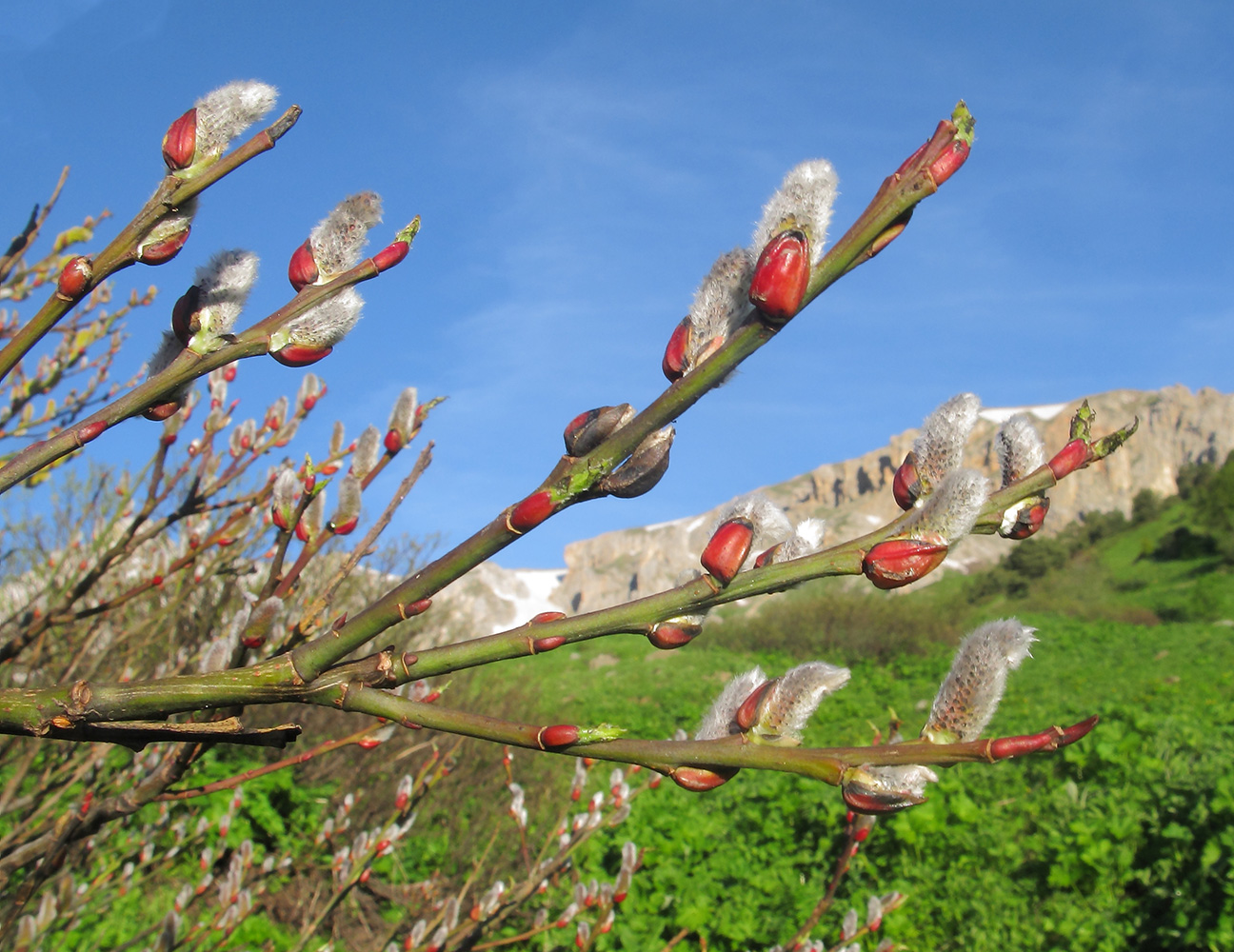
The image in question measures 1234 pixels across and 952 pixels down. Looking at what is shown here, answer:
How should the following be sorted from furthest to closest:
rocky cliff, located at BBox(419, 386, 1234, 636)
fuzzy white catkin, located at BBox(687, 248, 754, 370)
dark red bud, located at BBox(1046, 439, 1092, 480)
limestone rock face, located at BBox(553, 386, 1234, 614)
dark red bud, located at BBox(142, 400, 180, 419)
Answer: limestone rock face, located at BBox(553, 386, 1234, 614), rocky cliff, located at BBox(419, 386, 1234, 636), dark red bud, located at BBox(142, 400, 180, 419), dark red bud, located at BBox(1046, 439, 1092, 480), fuzzy white catkin, located at BBox(687, 248, 754, 370)

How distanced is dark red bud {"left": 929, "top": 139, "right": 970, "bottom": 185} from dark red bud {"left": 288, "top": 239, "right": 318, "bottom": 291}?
25.6 inches

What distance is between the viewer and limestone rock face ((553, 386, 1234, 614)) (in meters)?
72.1

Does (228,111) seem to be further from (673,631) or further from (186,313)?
(673,631)

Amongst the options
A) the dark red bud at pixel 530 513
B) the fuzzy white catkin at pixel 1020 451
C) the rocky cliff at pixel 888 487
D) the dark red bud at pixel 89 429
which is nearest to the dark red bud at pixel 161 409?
the dark red bud at pixel 89 429

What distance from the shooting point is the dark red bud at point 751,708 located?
85 centimetres

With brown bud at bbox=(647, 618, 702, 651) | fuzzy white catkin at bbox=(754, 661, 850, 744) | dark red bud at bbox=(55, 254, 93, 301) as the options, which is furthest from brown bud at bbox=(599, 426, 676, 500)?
dark red bud at bbox=(55, 254, 93, 301)

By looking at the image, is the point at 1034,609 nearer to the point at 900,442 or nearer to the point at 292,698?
the point at 292,698

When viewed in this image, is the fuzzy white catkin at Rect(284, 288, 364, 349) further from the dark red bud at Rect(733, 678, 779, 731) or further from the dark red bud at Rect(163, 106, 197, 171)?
the dark red bud at Rect(733, 678, 779, 731)

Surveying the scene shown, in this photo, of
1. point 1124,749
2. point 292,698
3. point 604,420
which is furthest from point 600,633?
point 1124,749

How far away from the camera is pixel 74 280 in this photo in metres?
0.94

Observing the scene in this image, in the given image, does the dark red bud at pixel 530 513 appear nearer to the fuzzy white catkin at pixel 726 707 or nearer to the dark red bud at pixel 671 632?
the dark red bud at pixel 671 632

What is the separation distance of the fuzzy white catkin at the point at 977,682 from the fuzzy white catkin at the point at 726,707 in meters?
0.18

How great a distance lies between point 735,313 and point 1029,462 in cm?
38

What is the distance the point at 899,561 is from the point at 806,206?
1.09 feet
